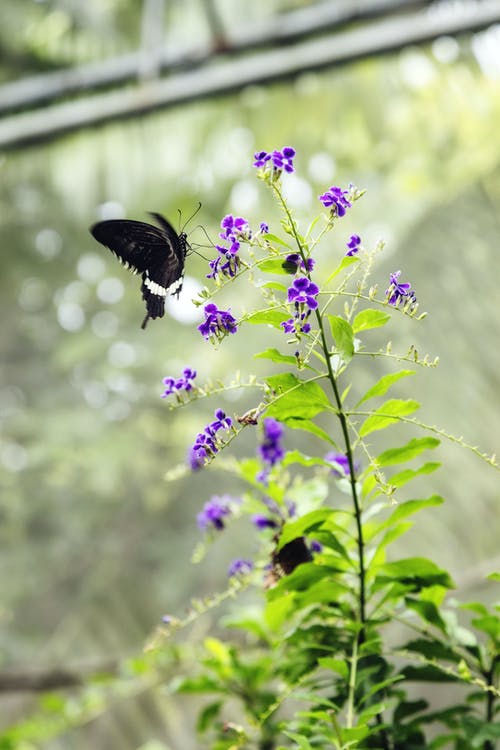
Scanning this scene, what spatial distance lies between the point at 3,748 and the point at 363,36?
5.93 ft

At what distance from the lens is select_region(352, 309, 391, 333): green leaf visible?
0.63 m

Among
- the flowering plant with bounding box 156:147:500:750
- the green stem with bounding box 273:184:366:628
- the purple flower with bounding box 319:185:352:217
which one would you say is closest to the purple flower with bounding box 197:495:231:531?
the flowering plant with bounding box 156:147:500:750

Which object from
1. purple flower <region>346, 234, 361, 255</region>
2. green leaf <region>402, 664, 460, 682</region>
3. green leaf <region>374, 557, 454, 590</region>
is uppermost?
purple flower <region>346, 234, 361, 255</region>

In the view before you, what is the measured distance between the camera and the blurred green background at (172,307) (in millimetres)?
1409

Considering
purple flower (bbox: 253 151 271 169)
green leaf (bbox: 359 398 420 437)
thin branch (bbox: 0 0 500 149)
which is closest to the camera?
purple flower (bbox: 253 151 271 169)

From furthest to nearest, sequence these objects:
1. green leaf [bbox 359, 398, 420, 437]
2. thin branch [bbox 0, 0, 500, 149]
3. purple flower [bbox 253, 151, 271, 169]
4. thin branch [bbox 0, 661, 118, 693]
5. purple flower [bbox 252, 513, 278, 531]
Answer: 1. thin branch [bbox 0, 0, 500, 149]
2. thin branch [bbox 0, 661, 118, 693]
3. purple flower [bbox 252, 513, 278, 531]
4. green leaf [bbox 359, 398, 420, 437]
5. purple flower [bbox 253, 151, 271, 169]

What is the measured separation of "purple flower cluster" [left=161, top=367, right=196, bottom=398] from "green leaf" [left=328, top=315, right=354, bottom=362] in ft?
0.42

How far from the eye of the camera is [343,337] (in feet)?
2.03

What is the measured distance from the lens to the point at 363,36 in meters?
1.85

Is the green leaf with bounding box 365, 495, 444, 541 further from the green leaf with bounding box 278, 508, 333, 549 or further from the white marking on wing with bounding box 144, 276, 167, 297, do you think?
the white marking on wing with bounding box 144, 276, 167, 297

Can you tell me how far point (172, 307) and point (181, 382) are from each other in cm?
13

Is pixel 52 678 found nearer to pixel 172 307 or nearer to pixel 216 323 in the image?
pixel 172 307

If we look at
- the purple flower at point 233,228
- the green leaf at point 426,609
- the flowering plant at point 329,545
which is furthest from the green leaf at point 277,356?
the green leaf at point 426,609

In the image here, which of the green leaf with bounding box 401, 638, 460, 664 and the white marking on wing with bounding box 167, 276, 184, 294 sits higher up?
the white marking on wing with bounding box 167, 276, 184, 294
